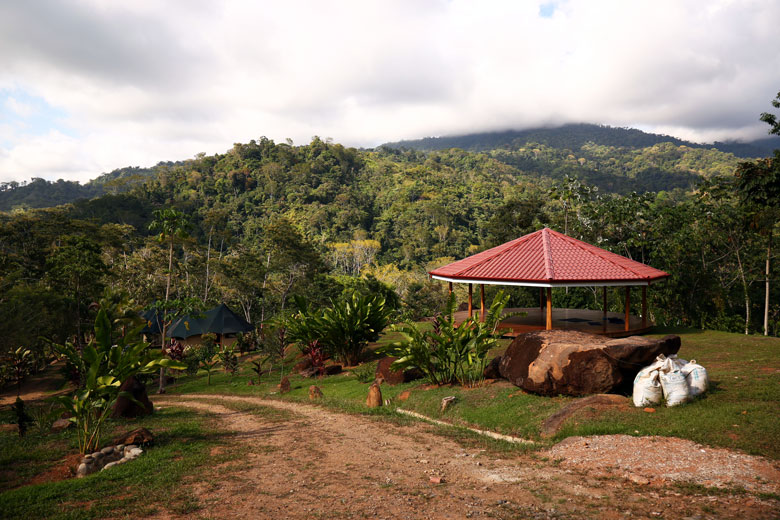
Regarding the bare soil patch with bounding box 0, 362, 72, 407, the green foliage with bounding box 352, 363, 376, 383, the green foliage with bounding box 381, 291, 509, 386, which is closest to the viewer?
the green foliage with bounding box 381, 291, 509, 386

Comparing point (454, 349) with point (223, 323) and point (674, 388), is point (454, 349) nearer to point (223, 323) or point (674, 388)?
point (674, 388)

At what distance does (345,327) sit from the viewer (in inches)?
564

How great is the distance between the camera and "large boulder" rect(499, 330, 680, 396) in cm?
778

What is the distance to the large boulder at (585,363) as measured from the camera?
25.5 feet

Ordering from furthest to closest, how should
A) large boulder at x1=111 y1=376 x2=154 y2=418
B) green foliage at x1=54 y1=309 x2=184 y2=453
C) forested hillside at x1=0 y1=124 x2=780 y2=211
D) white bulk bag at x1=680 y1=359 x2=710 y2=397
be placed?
forested hillside at x1=0 y1=124 x2=780 y2=211
large boulder at x1=111 y1=376 x2=154 y2=418
white bulk bag at x1=680 y1=359 x2=710 y2=397
green foliage at x1=54 y1=309 x2=184 y2=453

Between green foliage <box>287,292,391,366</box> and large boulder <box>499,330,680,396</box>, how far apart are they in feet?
22.2

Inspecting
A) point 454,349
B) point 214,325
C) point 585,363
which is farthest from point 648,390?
point 214,325

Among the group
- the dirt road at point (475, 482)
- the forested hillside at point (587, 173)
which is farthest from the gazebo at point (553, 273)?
the forested hillside at point (587, 173)

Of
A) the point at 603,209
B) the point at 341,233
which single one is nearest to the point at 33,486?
the point at 603,209

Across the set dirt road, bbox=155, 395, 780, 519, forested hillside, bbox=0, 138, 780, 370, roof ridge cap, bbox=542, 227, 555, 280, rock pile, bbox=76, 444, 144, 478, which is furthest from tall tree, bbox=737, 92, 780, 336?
rock pile, bbox=76, 444, 144, 478

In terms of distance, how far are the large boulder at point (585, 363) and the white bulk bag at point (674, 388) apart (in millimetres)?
684

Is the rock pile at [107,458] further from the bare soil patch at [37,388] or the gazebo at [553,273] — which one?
the bare soil patch at [37,388]

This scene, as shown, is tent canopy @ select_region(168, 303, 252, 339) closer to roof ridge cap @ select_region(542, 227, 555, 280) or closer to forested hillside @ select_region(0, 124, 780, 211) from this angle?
roof ridge cap @ select_region(542, 227, 555, 280)

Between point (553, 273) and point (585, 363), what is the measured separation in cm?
632
